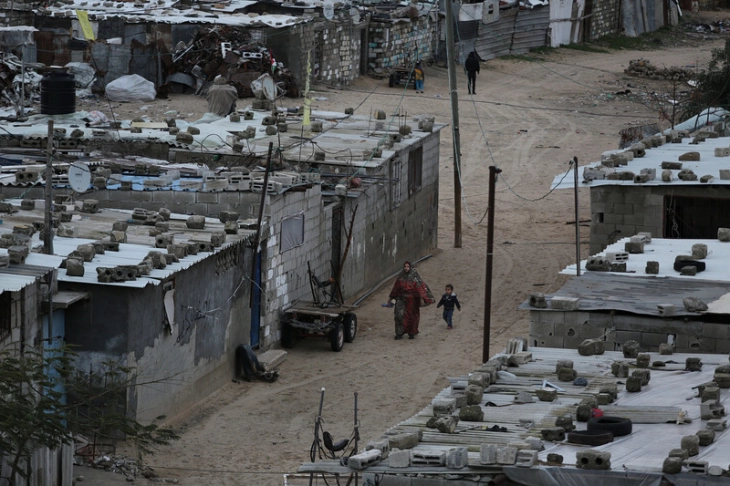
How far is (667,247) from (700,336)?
4726 millimetres

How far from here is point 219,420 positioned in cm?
2148

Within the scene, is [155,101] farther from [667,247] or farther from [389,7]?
[667,247]

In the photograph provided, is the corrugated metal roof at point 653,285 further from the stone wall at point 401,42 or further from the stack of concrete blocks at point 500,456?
the stone wall at point 401,42

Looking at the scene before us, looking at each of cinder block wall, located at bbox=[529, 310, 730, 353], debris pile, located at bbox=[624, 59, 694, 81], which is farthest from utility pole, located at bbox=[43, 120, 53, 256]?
debris pile, located at bbox=[624, 59, 694, 81]

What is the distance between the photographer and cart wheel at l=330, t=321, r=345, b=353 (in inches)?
992

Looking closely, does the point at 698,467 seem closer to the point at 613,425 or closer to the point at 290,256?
the point at 613,425

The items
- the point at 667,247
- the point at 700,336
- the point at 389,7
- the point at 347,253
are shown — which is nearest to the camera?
the point at 700,336

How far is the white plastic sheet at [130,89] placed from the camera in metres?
43.6

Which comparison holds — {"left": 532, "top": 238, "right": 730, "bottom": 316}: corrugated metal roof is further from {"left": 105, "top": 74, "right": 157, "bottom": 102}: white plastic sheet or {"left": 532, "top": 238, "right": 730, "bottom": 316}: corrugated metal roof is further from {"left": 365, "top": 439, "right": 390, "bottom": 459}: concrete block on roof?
{"left": 105, "top": 74, "right": 157, "bottom": 102}: white plastic sheet

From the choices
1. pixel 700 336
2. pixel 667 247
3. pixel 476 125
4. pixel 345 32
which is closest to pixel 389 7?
pixel 345 32

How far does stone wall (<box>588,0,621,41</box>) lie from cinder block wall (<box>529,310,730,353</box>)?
4835cm

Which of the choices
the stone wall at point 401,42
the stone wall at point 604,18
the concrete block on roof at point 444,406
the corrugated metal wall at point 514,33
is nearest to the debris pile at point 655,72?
the corrugated metal wall at point 514,33

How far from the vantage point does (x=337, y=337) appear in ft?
82.8

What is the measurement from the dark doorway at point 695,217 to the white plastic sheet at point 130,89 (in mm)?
20774
